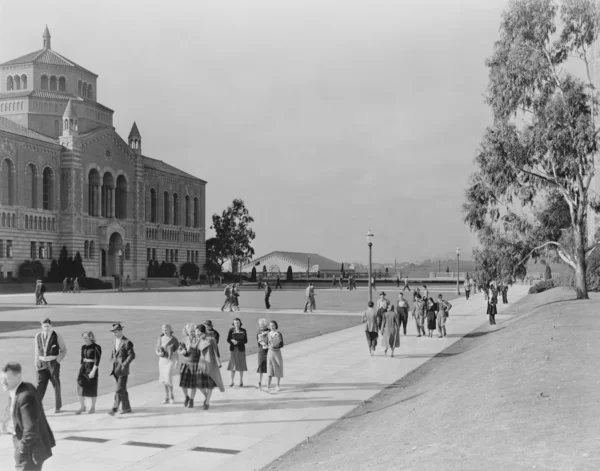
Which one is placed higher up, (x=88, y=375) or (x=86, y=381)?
(x=88, y=375)

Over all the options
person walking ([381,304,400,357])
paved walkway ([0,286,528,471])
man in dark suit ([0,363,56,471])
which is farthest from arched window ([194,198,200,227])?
man in dark suit ([0,363,56,471])

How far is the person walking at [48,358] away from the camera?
11930 mm

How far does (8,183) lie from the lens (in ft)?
222

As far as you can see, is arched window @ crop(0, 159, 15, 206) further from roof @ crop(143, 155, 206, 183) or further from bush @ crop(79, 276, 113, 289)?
roof @ crop(143, 155, 206, 183)

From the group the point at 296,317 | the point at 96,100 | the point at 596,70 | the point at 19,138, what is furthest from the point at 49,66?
the point at 596,70

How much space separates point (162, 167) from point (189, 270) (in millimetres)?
15770

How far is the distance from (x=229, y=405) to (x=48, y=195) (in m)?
66.6

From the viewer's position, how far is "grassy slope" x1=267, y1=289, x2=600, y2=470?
7609 mm

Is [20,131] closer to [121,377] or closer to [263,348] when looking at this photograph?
[263,348]

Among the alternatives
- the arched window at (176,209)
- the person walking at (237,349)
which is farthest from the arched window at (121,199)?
the person walking at (237,349)

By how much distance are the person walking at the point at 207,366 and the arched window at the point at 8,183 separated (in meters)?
61.1

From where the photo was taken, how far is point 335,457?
29.4ft

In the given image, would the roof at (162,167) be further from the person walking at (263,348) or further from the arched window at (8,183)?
the person walking at (263,348)

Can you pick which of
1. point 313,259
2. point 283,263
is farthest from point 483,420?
point 313,259
